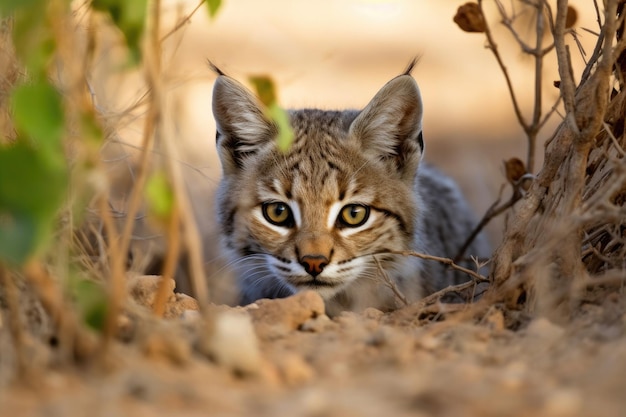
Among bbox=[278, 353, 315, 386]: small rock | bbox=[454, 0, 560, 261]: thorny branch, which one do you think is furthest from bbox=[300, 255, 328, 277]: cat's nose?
bbox=[278, 353, 315, 386]: small rock

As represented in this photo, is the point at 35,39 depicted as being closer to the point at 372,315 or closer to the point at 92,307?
the point at 92,307

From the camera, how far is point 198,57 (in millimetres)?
10570

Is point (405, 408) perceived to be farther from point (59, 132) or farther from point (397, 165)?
point (397, 165)

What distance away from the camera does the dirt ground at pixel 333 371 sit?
7.30 feet

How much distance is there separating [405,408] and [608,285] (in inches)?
54.9

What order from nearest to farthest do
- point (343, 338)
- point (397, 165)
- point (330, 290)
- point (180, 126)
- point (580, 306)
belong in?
point (343, 338) → point (580, 306) → point (330, 290) → point (397, 165) → point (180, 126)

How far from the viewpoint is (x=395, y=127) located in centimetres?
464

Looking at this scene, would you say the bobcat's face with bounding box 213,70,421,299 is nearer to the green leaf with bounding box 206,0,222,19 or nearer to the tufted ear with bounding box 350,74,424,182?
the tufted ear with bounding box 350,74,424,182

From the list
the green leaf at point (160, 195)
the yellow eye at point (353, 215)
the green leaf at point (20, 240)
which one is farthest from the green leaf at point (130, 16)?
the yellow eye at point (353, 215)

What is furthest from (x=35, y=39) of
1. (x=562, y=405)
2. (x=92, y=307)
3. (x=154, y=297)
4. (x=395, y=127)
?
(x=395, y=127)

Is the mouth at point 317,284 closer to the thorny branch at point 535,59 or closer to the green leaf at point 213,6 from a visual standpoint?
the thorny branch at point 535,59

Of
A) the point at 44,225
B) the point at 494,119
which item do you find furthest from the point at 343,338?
the point at 494,119

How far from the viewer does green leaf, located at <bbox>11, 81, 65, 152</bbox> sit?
229cm

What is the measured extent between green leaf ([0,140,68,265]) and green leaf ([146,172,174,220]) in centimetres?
24
